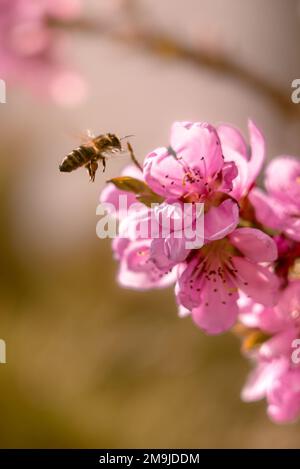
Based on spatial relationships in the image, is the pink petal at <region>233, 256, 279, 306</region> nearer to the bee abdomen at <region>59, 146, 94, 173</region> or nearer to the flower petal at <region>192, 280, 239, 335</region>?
the flower petal at <region>192, 280, 239, 335</region>

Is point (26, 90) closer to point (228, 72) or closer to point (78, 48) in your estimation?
point (78, 48)

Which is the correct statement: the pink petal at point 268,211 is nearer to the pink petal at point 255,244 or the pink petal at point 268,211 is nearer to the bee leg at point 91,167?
the pink petal at point 255,244

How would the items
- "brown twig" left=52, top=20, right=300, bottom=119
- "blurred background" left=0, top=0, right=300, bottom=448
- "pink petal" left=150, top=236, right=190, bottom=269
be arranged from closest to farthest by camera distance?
"pink petal" left=150, top=236, right=190, bottom=269 < "brown twig" left=52, top=20, right=300, bottom=119 < "blurred background" left=0, top=0, right=300, bottom=448

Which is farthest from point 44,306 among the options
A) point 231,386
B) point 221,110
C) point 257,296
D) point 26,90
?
point 257,296

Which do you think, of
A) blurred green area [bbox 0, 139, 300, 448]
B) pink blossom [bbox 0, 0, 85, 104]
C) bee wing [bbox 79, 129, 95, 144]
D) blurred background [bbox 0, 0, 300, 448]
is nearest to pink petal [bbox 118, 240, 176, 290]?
bee wing [bbox 79, 129, 95, 144]

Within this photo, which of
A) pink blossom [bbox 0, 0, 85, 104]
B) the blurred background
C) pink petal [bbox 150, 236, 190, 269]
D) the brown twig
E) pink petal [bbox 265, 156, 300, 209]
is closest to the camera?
Answer: pink petal [bbox 150, 236, 190, 269]

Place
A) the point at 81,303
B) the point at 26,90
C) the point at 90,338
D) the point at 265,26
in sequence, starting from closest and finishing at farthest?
1. the point at 26,90
2. the point at 90,338
3. the point at 81,303
4. the point at 265,26

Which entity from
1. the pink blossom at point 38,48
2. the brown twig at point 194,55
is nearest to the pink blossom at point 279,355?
the brown twig at point 194,55
